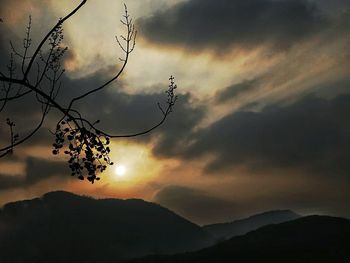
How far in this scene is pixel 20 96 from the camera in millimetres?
8008

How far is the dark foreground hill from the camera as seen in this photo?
12938 centimetres

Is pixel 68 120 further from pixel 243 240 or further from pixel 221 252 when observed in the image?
pixel 243 240

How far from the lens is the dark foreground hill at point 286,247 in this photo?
129 m

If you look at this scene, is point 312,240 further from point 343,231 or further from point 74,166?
point 74,166

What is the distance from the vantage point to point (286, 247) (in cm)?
14800

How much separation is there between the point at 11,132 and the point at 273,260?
126935 mm

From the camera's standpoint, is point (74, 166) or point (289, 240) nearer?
point (74, 166)

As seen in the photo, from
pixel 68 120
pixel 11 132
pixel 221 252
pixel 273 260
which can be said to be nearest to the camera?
pixel 68 120

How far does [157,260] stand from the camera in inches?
6988

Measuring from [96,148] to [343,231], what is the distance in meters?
185

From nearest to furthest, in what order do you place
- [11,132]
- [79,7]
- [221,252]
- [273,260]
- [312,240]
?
[79,7] < [11,132] < [273,260] < [221,252] < [312,240]

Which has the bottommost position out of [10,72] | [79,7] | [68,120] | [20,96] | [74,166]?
[74,166]

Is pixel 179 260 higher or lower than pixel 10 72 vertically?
higher

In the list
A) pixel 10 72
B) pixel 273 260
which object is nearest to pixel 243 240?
pixel 273 260
